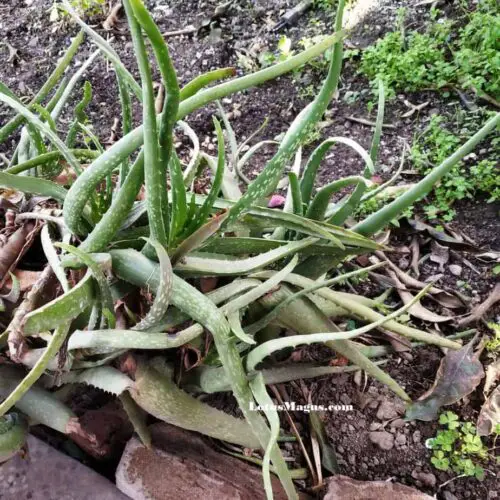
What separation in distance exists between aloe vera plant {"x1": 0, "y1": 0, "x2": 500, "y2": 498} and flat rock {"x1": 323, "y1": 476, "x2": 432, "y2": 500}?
0.58ft

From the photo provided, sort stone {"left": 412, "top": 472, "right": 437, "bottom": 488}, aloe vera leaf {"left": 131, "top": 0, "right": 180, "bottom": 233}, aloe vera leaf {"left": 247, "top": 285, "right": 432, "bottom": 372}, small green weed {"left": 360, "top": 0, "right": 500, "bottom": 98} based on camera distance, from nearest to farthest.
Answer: aloe vera leaf {"left": 131, "top": 0, "right": 180, "bottom": 233}
aloe vera leaf {"left": 247, "top": 285, "right": 432, "bottom": 372}
stone {"left": 412, "top": 472, "right": 437, "bottom": 488}
small green weed {"left": 360, "top": 0, "right": 500, "bottom": 98}

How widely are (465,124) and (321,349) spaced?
2.89 ft

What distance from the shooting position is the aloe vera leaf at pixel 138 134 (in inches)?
22.1

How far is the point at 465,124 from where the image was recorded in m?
1.56

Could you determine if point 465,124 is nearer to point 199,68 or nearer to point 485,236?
point 485,236

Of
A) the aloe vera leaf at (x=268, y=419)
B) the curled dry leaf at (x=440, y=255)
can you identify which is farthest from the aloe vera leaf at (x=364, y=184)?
the curled dry leaf at (x=440, y=255)

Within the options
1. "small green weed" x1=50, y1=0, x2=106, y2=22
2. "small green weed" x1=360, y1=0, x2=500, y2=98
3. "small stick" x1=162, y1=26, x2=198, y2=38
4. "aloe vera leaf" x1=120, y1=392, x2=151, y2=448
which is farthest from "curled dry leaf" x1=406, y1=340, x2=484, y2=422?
"small green weed" x1=50, y1=0, x2=106, y2=22

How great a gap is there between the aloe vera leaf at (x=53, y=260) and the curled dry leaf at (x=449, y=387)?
703 mm

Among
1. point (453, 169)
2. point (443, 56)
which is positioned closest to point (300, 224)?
point (453, 169)

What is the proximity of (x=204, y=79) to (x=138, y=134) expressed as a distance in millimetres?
129

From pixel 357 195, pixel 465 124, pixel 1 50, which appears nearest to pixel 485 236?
pixel 465 124

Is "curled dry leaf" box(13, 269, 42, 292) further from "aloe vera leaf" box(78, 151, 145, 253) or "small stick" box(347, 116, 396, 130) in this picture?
"small stick" box(347, 116, 396, 130)

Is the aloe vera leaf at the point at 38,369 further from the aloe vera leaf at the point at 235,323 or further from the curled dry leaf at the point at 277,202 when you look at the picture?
the curled dry leaf at the point at 277,202

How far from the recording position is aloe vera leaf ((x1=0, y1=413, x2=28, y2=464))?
833 mm
